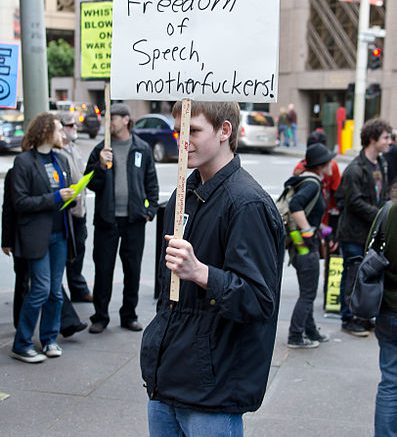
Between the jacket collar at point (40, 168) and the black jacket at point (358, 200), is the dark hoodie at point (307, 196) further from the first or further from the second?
the jacket collar at point (40, 168)

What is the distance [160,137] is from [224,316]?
20360 millimetres

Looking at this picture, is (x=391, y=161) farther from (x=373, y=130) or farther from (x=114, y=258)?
(x=114, y=258)

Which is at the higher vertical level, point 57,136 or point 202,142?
point 202,142

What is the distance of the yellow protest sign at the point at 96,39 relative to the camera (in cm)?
713

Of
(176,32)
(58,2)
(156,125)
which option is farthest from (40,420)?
(58,2)

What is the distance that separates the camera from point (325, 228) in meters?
7.09

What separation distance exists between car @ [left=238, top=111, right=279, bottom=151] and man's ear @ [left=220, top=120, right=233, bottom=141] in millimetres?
23281

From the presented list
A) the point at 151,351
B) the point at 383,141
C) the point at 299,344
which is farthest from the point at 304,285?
the point at 151,351

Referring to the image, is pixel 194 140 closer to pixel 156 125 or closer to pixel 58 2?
pixel 156 125

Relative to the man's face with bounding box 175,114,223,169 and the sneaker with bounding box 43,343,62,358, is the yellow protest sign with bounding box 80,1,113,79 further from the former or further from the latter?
A: the man's face with bounding box 175,114,223,169

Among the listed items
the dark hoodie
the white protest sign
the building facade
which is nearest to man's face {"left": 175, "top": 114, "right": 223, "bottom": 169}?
the white protest sign

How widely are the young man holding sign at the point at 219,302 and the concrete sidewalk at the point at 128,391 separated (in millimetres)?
1845

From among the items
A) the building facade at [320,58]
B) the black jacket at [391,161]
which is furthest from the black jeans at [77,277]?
the building facade at [320,58]

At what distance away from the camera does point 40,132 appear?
5238 millimetres
